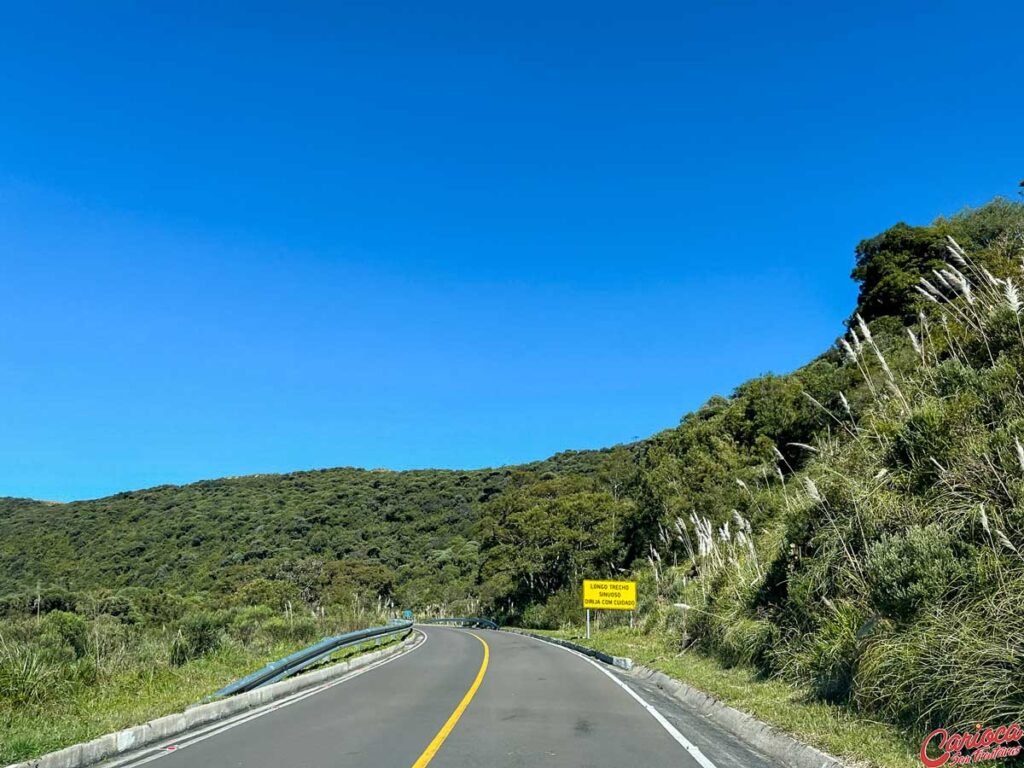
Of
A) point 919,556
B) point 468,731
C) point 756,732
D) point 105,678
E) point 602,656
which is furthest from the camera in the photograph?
point 602,656

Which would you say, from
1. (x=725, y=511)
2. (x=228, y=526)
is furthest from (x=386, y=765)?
(x=228, y=526)

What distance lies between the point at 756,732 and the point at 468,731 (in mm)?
3732

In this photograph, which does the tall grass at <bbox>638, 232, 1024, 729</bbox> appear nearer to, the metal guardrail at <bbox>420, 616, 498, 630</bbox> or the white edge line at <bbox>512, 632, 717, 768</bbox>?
the white edge line at <bbox>512, 632, 717, 768</bbox>

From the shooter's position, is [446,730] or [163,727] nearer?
[163,727]

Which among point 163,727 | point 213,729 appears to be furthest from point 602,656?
point 163,727

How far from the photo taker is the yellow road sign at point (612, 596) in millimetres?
30094

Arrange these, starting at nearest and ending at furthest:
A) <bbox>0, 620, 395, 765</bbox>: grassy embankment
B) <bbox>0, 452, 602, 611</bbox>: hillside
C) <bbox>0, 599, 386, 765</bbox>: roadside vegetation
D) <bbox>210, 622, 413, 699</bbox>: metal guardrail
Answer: <bbox>0, 620, 395, 765</bbox>: grassy embankment → <bbox>0, 599, 386, 765</bbox>: roadside vegetation → <bbox>210, 622, 413, 699</bbox>: metal guardrail → <bbox>0, 452, 602, 611</bbox>: hillside

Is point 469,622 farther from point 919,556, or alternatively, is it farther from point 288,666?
point 919,556

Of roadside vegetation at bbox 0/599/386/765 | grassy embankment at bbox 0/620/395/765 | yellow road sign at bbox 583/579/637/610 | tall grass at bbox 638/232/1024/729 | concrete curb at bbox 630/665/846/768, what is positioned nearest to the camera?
tall grass at bbox 638/232/1024/729

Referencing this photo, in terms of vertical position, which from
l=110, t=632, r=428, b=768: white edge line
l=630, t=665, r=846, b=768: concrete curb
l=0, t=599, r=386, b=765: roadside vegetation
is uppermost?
l=0, t=599, r=386, b=765: roadside vegetation

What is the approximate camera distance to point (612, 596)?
30281 mm

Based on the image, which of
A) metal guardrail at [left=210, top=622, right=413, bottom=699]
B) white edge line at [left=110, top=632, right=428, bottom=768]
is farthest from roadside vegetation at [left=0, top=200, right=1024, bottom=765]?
metal guardrail at [left=210, top=622, right=413, bottom=699]

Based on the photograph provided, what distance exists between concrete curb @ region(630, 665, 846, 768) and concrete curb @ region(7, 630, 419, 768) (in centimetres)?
749

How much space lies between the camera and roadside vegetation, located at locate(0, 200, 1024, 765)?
27.2 feet
